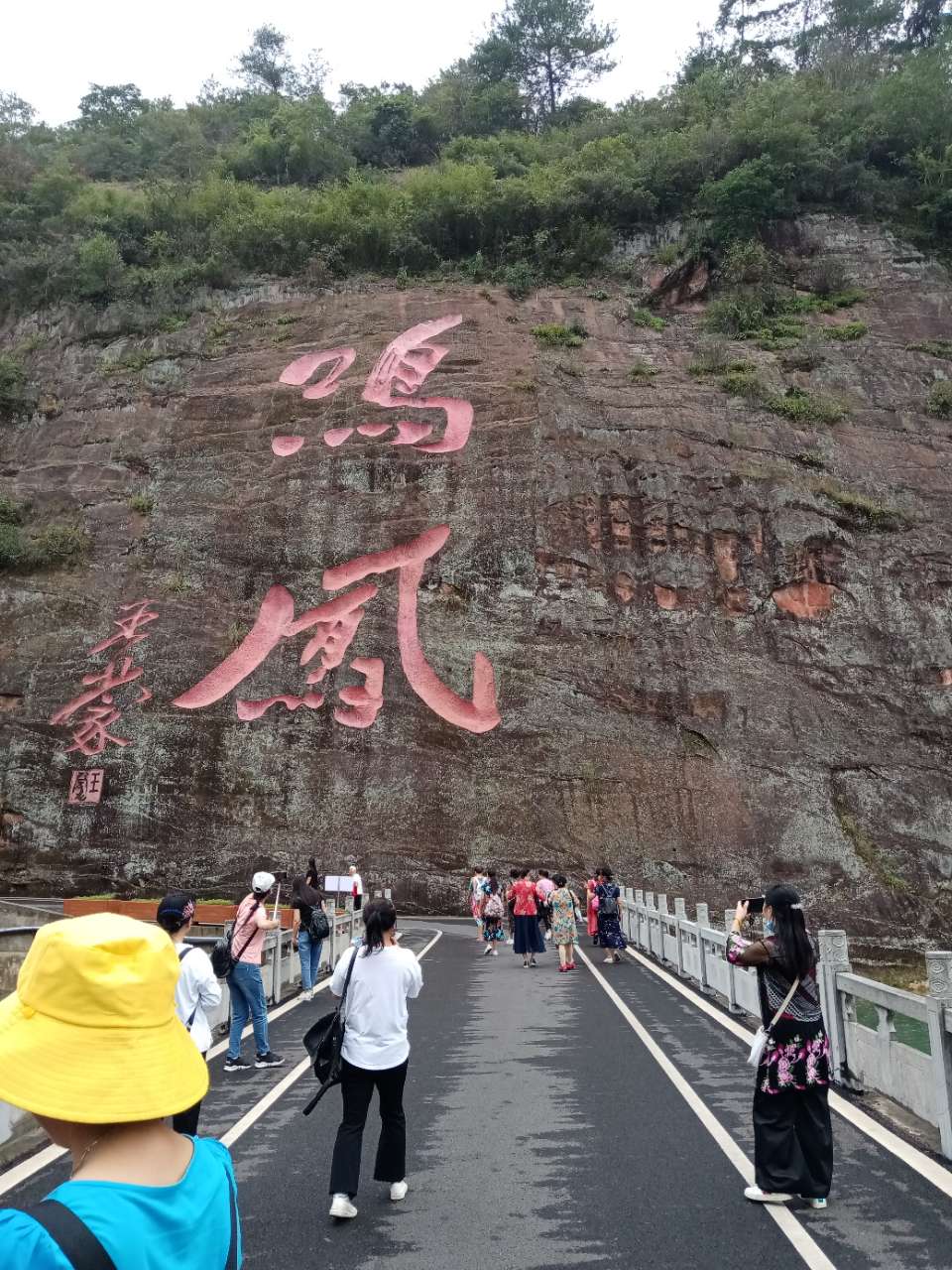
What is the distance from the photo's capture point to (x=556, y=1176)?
15.7 feet

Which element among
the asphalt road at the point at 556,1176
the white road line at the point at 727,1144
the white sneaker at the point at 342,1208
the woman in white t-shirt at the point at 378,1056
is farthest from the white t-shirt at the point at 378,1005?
the white road line at the point at 727,1144

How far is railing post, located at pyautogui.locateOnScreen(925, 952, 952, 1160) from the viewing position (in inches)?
195

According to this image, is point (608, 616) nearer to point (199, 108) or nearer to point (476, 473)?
point (476, 473)

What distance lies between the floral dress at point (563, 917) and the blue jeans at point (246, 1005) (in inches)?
235

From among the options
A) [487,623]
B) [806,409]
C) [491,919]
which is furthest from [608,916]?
[806,409]

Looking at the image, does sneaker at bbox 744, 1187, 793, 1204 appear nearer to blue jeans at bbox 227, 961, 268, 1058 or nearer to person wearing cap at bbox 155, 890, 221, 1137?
person wearing cap at bbox 155, 890, 221, 1137

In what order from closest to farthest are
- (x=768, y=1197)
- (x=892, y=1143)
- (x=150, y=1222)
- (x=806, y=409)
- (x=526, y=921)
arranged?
(x=150, y=1222), (x=768, y=1197), (x=892, y=1143), (x=526, y=921), (x=806, y=409)

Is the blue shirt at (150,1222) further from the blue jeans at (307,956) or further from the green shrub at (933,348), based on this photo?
the green shrub at (933,348)

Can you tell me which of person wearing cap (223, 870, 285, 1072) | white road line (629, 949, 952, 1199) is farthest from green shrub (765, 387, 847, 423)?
person wearing cap (223, 870, 285, 1072)

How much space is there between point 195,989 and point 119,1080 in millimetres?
3492

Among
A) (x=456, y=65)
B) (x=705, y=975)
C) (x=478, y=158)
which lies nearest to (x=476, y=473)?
(x=705, y=975)

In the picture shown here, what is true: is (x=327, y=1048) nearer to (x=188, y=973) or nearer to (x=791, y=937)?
(x=188, y=973)

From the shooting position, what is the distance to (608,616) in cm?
2109

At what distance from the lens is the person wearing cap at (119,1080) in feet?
4.63
